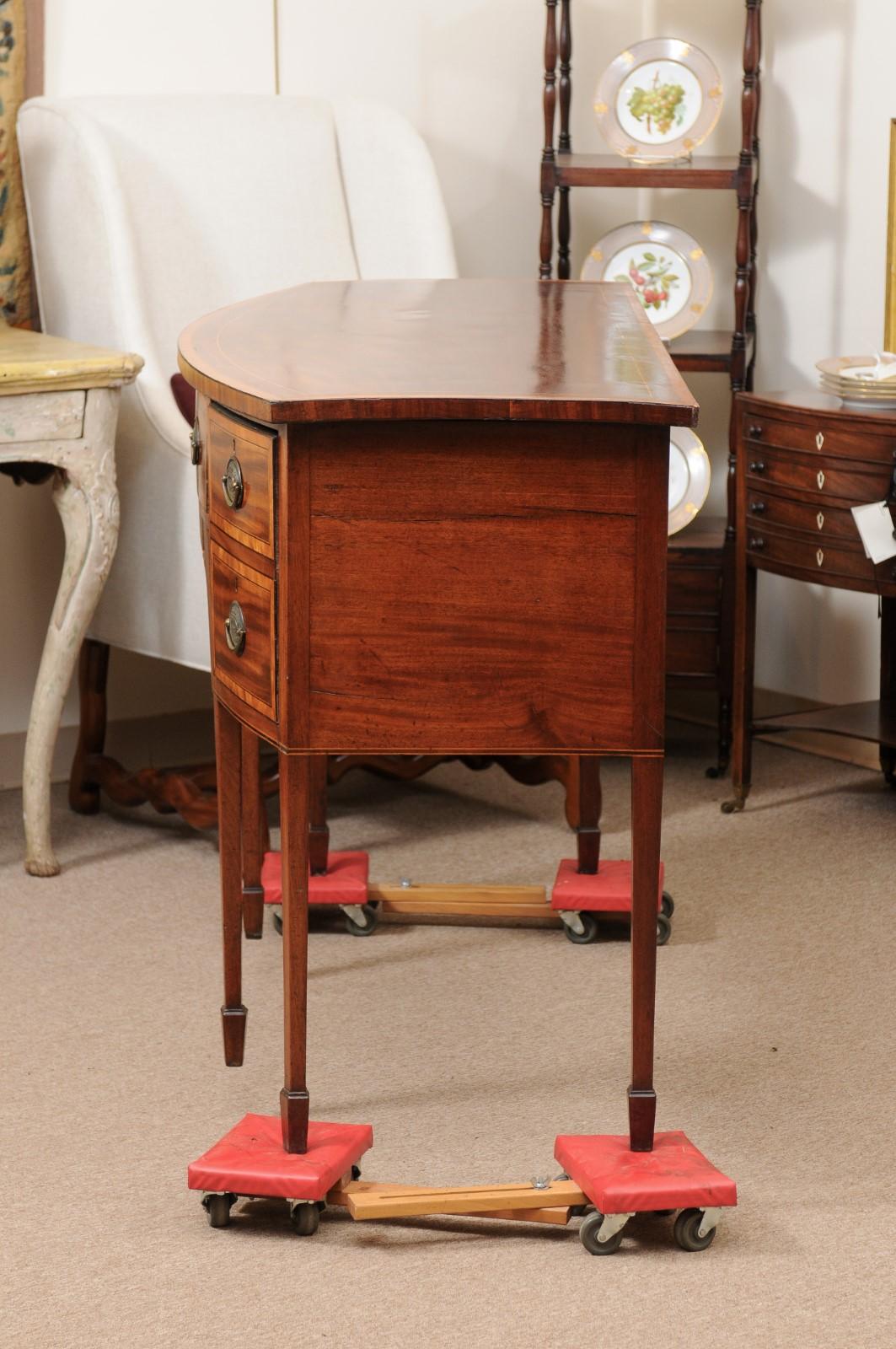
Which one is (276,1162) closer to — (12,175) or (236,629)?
(236,629)

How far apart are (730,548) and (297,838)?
2.25m

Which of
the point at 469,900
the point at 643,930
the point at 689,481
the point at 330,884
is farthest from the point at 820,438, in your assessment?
the point at 643,930

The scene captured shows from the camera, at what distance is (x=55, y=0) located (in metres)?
3.60

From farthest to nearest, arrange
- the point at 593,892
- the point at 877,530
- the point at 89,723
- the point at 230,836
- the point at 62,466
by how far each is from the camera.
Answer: the point at 89,723
the point at 877,530
the point at 62,466
the point at 593,892
the point at 230,836

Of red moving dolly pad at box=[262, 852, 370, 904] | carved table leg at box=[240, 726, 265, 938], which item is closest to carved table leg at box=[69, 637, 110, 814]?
red moving dolly pad at box=[262, 852, 370, 904]

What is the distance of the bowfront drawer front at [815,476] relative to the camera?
3336mm

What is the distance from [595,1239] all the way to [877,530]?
1776mm

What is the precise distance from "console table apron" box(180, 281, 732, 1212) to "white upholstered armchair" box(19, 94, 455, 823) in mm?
1336

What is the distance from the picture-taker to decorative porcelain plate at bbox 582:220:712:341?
13.3 feet

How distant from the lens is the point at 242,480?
1.93 metres

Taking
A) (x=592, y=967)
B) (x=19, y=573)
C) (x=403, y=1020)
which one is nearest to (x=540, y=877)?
(x=592, y=967)

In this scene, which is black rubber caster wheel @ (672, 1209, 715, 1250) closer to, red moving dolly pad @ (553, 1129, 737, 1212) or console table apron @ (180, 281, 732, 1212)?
red moving dolly pad @ (553, 1129, 737, 1212)

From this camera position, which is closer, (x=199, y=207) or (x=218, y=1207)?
(x=218, y=1207)

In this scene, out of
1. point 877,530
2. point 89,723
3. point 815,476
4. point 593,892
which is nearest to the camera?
point 593,892
